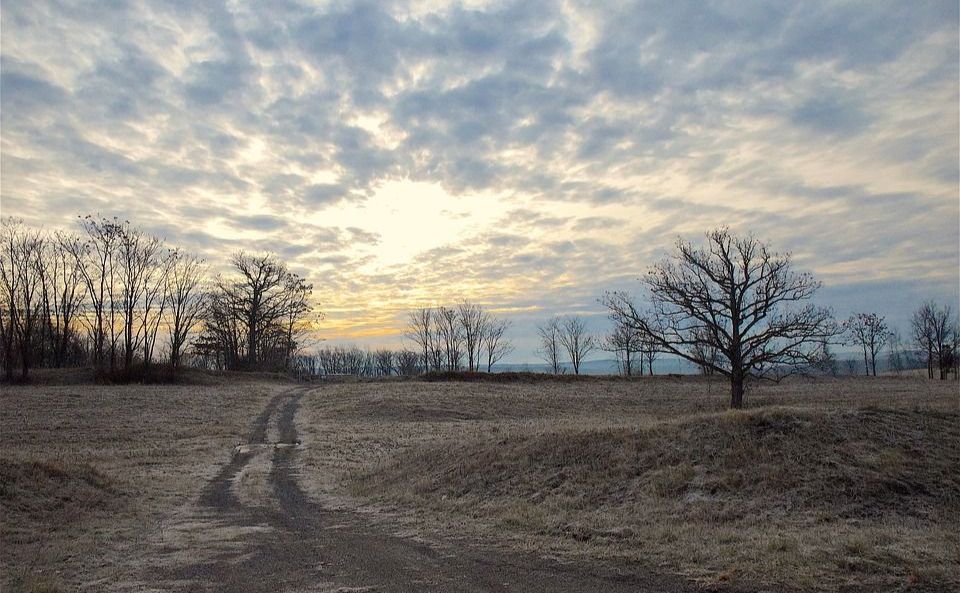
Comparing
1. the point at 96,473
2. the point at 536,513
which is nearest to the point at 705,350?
the point at 536,513

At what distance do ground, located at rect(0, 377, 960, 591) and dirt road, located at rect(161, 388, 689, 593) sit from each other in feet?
Answer: 0.14

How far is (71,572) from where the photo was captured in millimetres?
8523

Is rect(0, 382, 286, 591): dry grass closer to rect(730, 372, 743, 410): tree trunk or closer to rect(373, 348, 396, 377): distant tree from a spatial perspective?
rect(730, 372, 743, 410): tree trunk

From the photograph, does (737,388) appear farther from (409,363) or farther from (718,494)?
(409,363)

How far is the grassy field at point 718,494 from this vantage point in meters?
7.79

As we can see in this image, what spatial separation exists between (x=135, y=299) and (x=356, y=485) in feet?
197

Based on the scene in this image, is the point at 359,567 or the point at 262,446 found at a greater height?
the point at 359,567

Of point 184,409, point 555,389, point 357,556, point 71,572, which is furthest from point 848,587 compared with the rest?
point 555,389

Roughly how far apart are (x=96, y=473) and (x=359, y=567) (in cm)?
1046

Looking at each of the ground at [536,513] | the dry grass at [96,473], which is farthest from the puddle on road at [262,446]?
the ground at [536,513]

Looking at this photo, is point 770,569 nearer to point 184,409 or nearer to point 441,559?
point 441,559

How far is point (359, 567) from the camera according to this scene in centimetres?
847

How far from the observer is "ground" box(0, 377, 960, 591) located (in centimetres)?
782

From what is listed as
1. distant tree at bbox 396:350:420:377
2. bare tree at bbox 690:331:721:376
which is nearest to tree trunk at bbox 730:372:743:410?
bare tree at bbox 690:331:721:376
